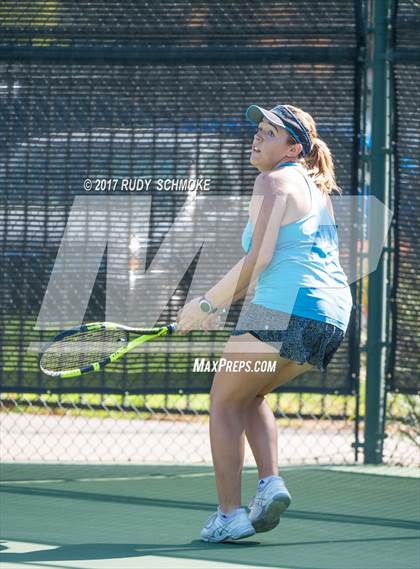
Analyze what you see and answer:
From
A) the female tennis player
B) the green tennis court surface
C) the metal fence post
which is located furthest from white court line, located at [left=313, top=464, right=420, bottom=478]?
the female tennis player

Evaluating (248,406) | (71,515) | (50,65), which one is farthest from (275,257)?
(50,65)

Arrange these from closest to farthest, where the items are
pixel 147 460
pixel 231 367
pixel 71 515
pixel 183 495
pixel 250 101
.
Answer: pixel 231 367 → pixel 71 515 → pixel 183 495 → pixel 250 101 → pixel 147 460

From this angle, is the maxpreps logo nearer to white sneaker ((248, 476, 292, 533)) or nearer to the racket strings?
white sneaker ((248, 476, 292, 533))

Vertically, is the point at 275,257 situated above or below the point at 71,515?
above

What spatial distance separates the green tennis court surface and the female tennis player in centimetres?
25

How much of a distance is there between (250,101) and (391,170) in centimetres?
92

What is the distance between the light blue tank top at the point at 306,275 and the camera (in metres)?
4.81

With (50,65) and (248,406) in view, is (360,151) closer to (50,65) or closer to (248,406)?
(50,65)

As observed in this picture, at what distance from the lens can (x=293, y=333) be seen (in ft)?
15.7

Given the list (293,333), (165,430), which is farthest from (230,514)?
(165,430)

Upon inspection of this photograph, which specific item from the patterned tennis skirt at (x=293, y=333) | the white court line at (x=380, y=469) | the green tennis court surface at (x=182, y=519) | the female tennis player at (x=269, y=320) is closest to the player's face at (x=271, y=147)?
the female tennis player at (x=269, y=320)

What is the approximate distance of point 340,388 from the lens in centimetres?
708

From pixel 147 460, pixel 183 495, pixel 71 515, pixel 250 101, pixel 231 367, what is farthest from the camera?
pixel 147 460

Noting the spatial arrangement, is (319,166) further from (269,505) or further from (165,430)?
(165,430)
